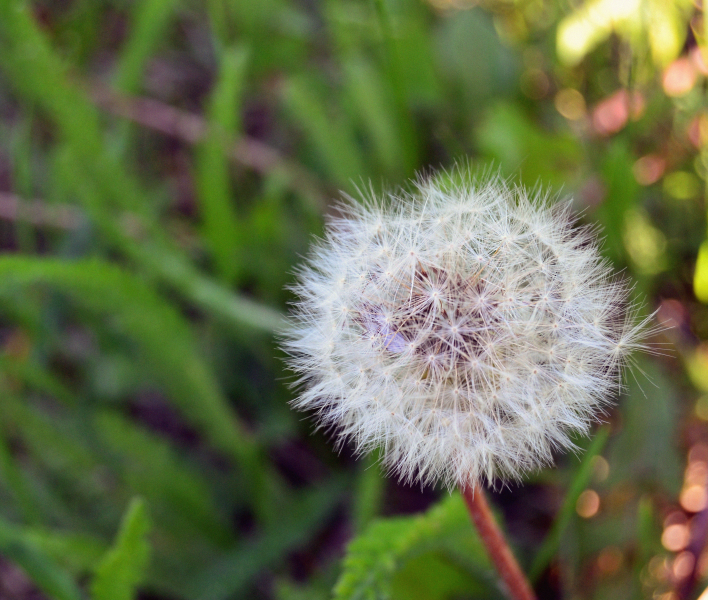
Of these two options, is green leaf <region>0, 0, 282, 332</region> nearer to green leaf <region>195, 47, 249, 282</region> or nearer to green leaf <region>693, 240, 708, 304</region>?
green leaf <region>195, 47, 249, 282</region>

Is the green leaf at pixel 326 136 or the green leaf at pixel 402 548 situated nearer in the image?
the green leaf at pixel 402 548

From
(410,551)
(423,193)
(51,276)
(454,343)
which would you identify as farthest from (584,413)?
(51,276)

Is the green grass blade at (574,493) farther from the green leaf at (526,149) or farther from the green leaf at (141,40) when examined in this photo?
the green leaf at (141,40)

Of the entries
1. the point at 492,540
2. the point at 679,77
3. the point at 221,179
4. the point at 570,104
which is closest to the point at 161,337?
the point at 221,179

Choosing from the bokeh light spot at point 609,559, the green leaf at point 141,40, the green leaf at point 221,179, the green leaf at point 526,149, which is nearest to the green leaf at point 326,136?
the green leaf at point 221,179

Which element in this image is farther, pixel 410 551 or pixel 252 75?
pixel 252 75

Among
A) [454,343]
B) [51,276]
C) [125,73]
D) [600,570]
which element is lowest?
[600,570]

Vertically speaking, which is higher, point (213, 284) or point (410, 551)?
point (213, 284)

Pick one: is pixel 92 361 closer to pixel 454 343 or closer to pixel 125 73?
pixel 125 73
